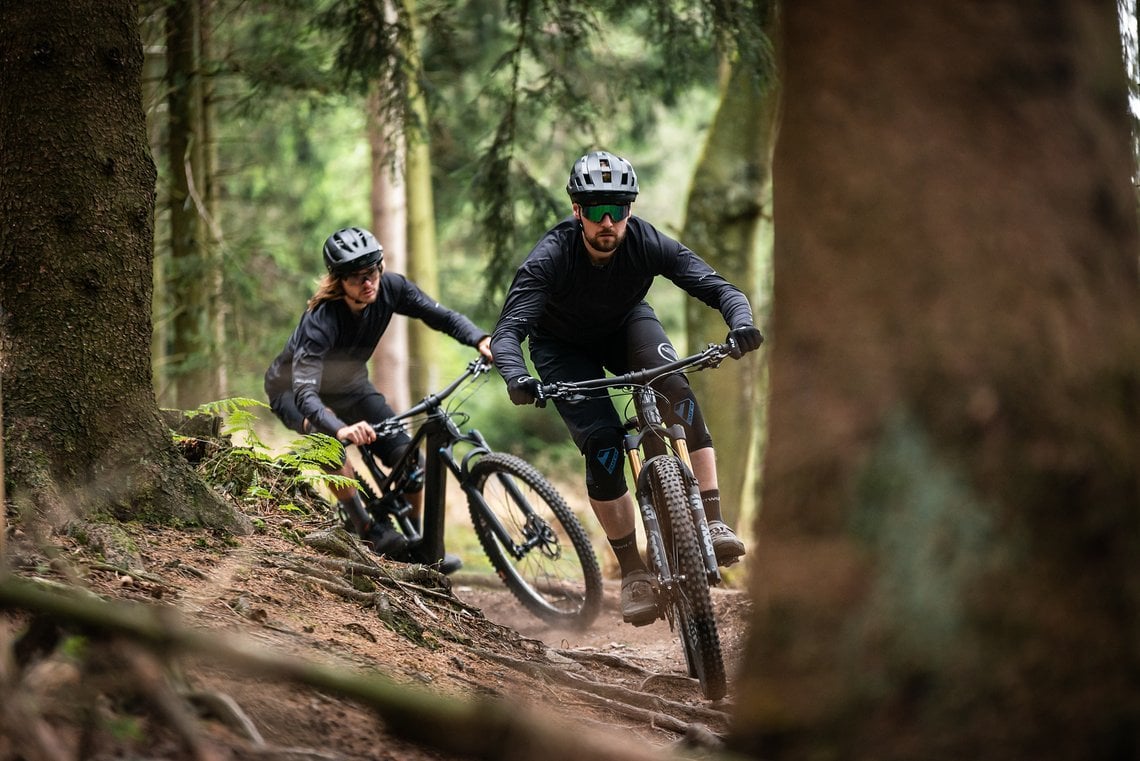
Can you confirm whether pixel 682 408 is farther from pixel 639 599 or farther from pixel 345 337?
pixel 345 337

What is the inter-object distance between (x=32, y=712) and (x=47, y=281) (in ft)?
8.47

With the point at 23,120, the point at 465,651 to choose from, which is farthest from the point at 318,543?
the point at 23,120

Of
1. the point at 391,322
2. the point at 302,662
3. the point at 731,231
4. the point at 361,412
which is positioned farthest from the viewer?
the point at 391,322

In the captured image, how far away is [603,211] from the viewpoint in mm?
5750

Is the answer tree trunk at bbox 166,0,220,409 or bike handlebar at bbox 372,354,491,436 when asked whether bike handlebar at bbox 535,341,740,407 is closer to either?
bike handlebar at bbox 372,354,491,436

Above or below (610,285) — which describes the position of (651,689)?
below

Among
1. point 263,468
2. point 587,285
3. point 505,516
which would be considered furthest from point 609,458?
point 263,468

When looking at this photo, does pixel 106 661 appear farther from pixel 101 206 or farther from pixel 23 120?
pixel 23 120

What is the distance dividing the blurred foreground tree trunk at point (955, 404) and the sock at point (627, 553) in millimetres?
3388

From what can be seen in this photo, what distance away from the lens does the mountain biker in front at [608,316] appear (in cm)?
572

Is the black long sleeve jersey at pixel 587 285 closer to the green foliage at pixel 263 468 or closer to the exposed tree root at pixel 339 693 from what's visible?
the green foliage at pixel 263 468

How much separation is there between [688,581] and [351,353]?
3.68 metres

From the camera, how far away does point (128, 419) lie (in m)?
4.55

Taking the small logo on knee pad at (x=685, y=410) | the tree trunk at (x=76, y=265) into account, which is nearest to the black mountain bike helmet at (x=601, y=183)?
the small logo on knee pad at (x=685, y=410)
